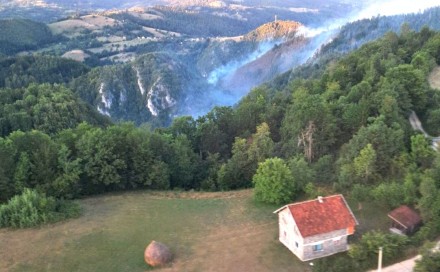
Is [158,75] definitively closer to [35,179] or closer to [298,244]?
[35,179]

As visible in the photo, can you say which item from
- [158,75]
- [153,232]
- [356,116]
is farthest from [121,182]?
[158,75]

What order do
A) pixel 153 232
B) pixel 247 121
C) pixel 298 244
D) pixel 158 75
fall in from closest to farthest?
1. pixel 298 244
2. pixel 153 232
3. pixel 247 121
4. pixel 158 75

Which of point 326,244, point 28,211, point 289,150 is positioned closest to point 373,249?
point 326,244

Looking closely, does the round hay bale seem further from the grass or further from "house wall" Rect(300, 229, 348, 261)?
"house wall" Rect(300, 229, 348, 261)

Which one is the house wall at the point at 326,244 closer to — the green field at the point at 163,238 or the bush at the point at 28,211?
the green field at the point at 163,238

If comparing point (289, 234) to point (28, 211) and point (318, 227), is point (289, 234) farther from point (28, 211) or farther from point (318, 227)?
point (28, 211)

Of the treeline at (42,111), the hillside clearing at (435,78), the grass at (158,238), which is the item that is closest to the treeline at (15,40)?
the treeline at (42,111)
